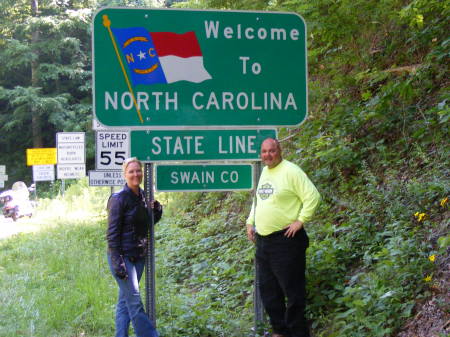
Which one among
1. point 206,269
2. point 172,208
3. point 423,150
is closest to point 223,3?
point 423,150

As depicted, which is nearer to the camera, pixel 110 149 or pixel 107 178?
pixel 110 149

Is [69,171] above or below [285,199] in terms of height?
above

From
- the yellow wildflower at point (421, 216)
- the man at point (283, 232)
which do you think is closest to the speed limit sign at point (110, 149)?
the man at point (283, 232)

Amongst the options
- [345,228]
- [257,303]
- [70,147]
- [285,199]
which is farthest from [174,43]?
[70,147]

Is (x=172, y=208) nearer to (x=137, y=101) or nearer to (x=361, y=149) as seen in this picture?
(x=361, y=149)

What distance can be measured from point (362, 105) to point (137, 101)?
4.99 m

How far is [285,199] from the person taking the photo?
4938 millimetres

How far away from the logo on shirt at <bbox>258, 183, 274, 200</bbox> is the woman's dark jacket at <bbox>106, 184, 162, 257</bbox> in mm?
1019

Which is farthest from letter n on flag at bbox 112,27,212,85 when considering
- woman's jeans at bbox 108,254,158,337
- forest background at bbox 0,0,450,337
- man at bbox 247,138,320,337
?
forest background at bbox 0,0,450,337

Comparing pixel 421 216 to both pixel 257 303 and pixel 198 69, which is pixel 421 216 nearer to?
pixel 257 303

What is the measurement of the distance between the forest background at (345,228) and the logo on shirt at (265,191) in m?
1.17

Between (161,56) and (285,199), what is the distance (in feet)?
5.53

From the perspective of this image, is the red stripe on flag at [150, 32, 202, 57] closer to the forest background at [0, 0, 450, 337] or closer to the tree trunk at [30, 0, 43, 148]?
the forest background at [0, 0, 450, 337]

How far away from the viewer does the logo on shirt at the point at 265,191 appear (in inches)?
197
